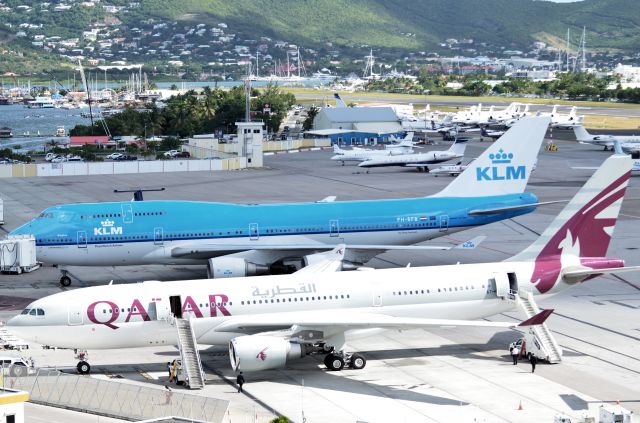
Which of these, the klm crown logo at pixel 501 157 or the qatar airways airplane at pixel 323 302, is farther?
the klm crown logo at pixel 501 157

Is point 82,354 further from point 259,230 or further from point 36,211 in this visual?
point 36,211

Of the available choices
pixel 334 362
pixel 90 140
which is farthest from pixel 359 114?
pixel 334 362

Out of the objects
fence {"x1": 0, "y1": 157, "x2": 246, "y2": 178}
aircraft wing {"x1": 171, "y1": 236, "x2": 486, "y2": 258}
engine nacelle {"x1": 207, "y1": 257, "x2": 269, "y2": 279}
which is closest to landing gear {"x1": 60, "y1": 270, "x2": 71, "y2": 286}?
aircraft wing {"x1": 171, "y1": 236, "x2": 486, "y2": 258}

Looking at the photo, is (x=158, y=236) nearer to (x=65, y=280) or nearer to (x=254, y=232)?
(x=254, y=232)

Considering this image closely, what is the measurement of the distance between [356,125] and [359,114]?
4769 millimetres

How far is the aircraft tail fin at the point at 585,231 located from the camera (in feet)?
146

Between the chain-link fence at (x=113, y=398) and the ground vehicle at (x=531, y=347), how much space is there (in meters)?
13.6

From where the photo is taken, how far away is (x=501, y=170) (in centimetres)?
6097

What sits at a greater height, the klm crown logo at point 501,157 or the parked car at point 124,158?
the klm crown logo at point 501,157

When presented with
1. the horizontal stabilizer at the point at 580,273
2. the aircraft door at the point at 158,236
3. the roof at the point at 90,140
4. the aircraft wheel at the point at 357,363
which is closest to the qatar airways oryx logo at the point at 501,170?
the horizontal stabilizer at the point at 580,273

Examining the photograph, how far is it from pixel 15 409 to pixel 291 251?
29330 mm

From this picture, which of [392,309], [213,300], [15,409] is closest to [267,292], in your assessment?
[213,300]

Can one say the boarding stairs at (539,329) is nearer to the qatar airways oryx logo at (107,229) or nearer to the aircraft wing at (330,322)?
the aircraft wing at (330,322)

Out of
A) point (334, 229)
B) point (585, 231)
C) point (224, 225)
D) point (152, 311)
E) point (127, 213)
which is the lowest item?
point (152, 311)
